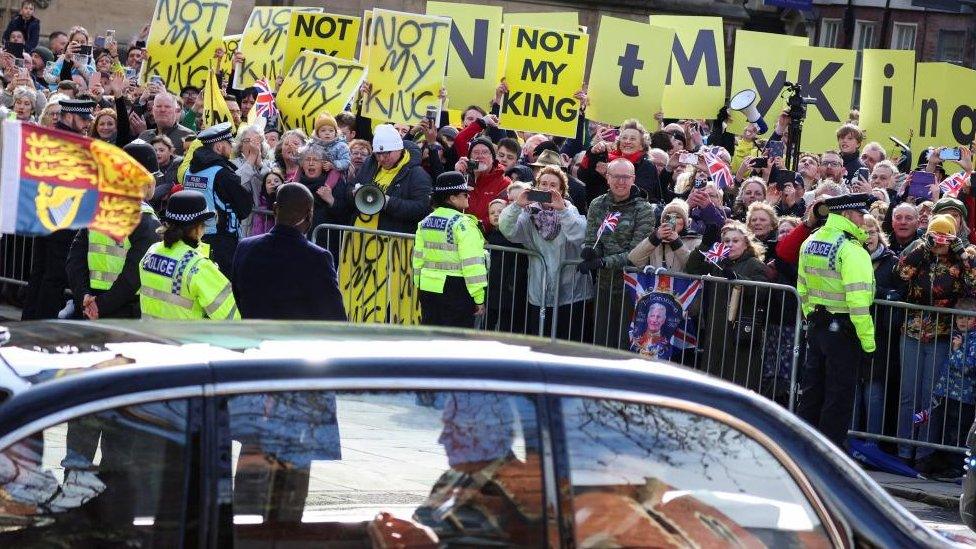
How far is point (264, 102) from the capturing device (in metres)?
17.1

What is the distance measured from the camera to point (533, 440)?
3.71 meters

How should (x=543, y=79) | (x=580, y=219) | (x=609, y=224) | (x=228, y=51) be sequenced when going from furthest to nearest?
(x=228, y=51) < (x=543, y=79) < (x=580, y=219) < (x=609, y=224)

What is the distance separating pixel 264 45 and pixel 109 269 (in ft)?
27.2

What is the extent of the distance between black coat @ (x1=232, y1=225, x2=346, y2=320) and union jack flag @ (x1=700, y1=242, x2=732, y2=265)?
4.16m

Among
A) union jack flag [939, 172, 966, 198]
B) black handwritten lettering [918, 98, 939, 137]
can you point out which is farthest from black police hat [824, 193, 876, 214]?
black handwritten lettering [918, 98, 939, 137]

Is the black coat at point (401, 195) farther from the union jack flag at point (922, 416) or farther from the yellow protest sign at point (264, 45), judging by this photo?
the yellow protest sign at point (264, 45)

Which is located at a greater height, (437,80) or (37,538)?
(437,80)

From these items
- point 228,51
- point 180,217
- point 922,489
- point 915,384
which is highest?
point 228,51

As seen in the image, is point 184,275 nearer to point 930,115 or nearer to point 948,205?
point 948,205

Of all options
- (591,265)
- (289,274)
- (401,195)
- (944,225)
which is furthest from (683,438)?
(401,195)

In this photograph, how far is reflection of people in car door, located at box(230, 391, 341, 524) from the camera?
355 centimetres

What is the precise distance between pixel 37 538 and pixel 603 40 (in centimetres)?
1426

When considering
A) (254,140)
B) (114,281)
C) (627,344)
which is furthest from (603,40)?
(114,281)

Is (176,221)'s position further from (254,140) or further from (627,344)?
(254,140)
